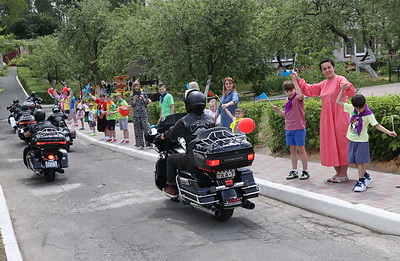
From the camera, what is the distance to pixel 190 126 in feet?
21.7

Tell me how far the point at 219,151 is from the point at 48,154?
17.6 ft

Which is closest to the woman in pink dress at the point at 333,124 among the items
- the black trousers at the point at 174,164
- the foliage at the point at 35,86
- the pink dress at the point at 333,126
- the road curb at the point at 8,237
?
the pink dress at the point at 333,126

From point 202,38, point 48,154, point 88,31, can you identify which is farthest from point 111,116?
point 88,31

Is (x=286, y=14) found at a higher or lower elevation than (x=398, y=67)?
higher

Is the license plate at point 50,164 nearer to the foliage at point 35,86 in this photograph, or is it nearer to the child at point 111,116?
the child at point 111,116

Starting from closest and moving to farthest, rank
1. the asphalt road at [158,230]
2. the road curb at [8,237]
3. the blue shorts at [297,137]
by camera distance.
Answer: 1. the asphalt road at [158,230]
2. the road curb at [8,237]
3. the blue shorts at [297,137]

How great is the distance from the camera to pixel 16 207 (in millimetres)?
8102

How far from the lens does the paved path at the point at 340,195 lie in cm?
565

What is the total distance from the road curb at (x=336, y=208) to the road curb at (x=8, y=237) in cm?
380

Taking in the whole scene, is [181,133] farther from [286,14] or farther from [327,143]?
[286,14]

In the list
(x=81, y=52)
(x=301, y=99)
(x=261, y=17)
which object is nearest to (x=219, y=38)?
(x=261, y=17)

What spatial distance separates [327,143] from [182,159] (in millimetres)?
2407

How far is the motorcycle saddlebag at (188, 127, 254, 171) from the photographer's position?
5.91 metres

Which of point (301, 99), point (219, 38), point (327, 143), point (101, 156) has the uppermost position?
point (219, 38)
